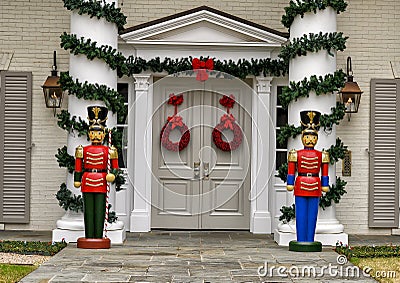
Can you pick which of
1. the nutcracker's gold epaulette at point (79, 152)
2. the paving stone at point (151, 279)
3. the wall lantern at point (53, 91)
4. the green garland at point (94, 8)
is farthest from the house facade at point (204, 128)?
the paving stone at point (151, 279)

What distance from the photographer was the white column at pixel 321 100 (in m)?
11.6

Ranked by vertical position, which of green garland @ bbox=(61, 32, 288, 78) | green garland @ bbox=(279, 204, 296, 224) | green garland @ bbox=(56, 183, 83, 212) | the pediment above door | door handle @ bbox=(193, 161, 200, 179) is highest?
the pediment above door

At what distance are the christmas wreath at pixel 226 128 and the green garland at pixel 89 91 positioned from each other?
2.19 m

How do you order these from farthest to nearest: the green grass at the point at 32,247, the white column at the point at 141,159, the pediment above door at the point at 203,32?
the white column at the point at 141,159 < the pediment above door at the point at 203,32 < the green grass at the point at 32,247

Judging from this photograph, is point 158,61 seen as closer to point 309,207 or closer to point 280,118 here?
point 280,118

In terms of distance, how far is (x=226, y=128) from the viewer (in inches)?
526

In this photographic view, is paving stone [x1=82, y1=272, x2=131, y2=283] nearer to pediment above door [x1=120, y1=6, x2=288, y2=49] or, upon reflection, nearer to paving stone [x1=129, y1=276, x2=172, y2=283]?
paving stone [x1=129, y1=276, x2=172, y2=283]

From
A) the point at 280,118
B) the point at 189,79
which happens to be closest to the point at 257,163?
the point at 280,118

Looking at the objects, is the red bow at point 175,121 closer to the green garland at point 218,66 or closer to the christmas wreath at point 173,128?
the christmas wreath at point 173,128

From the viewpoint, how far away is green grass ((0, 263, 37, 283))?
26.9ft

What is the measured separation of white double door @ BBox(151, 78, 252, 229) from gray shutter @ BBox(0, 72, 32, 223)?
189 centimetres

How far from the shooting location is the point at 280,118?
43.8ft

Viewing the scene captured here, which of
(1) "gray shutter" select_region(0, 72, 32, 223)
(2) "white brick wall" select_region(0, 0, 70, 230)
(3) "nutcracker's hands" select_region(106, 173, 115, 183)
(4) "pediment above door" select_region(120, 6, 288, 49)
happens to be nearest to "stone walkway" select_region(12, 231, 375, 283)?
(3) "nutcracker's hands" select_region(106, 173, 115, 183)

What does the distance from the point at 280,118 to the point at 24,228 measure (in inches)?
164
